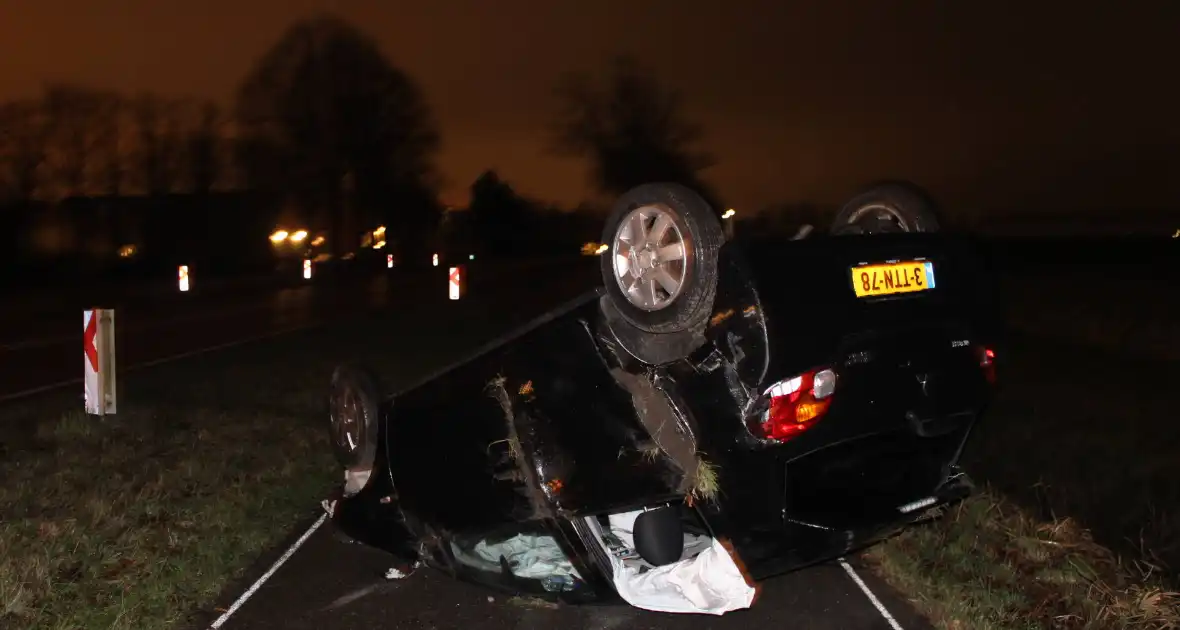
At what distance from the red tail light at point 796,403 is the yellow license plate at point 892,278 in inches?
15.5

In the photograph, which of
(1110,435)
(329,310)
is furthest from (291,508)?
(329,310)

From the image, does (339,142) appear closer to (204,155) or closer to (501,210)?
(204,155)

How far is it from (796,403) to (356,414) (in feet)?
9.79

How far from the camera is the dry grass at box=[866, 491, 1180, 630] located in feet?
15.6

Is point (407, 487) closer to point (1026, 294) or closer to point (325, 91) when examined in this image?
point (1026, 294)

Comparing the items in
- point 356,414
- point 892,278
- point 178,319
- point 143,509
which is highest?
point 892,278

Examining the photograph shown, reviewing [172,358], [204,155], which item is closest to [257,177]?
[204,155]

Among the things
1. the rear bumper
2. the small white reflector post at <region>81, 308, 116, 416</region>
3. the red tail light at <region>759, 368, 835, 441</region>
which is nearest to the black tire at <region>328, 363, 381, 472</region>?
the rear bumper

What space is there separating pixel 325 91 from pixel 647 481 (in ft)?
167

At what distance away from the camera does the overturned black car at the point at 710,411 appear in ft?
12.6

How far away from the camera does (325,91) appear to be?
51.7m

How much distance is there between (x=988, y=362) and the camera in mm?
4320

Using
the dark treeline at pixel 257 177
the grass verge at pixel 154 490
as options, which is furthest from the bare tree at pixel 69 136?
the grass verge at pixel 154 490

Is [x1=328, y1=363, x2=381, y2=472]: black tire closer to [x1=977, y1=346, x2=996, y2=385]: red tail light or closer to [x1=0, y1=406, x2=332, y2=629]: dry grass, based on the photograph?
[x1=0, y1=406, x2=332, y2=629]: dry grass
